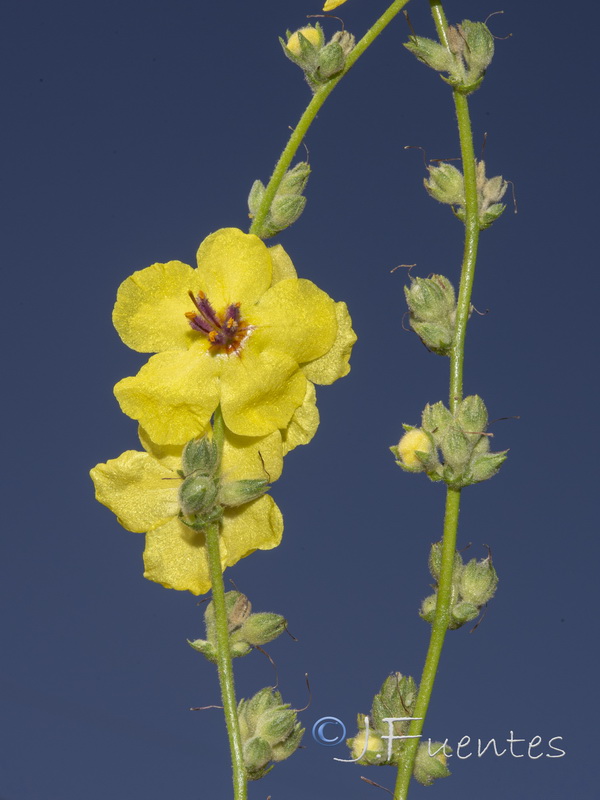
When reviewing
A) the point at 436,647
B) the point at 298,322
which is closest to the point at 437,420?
the point at 298,322

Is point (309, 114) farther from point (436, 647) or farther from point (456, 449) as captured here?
point (436, 647)

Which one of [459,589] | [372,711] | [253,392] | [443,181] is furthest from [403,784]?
[443,181]

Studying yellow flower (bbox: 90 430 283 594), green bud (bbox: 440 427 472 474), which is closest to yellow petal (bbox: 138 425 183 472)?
yellow flower (bbox: 90 430 283 594)

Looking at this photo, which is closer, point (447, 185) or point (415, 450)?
point (415, 450)

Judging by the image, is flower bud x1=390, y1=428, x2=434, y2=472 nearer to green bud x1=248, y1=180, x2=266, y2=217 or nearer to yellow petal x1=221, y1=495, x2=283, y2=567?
yellow petal x1=221, y1=495, x2=283, y2=567

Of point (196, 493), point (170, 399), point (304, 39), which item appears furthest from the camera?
point (304, 39)

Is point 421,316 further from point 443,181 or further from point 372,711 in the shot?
point 372,711
